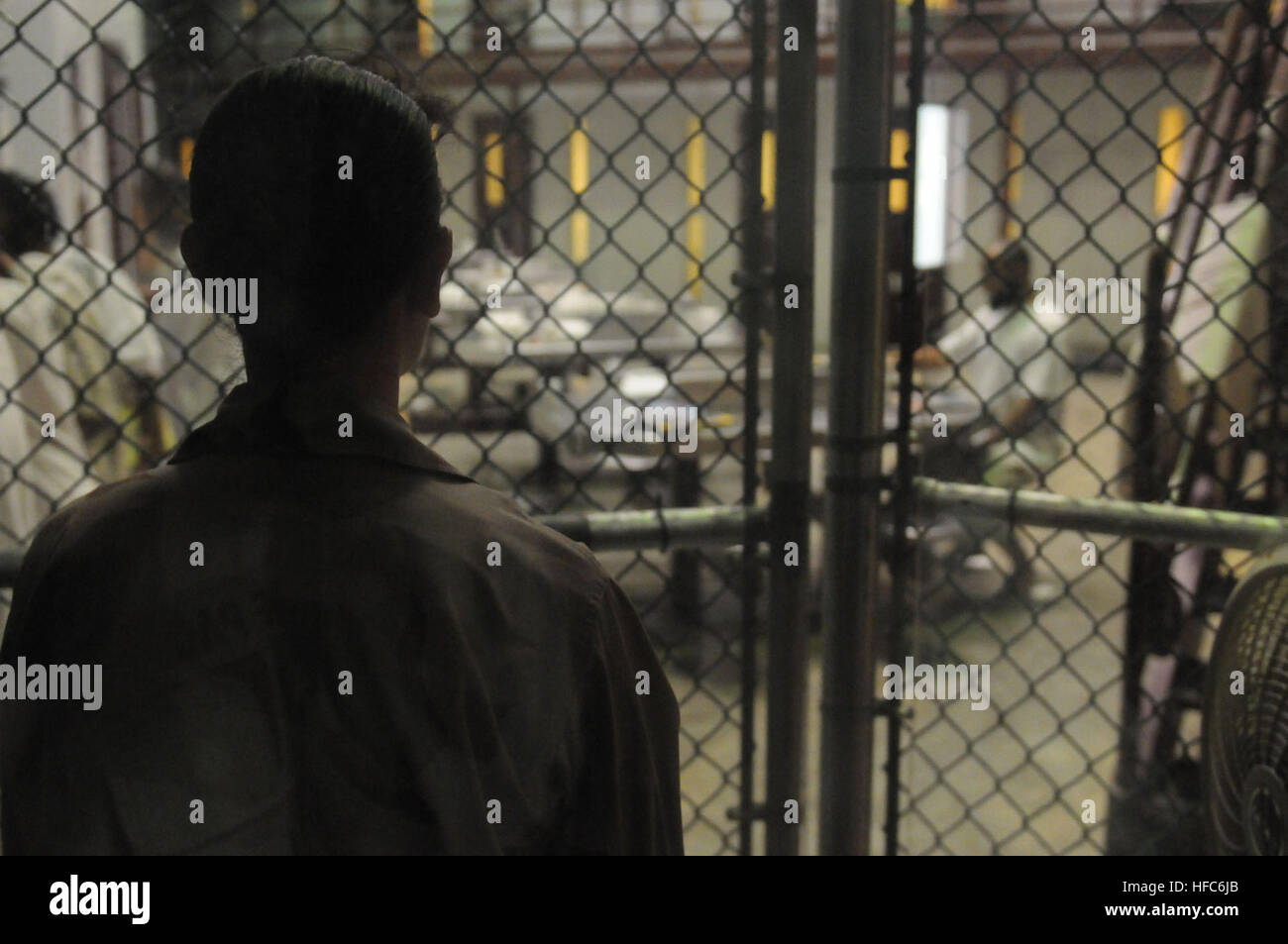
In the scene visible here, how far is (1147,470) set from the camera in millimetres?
2537

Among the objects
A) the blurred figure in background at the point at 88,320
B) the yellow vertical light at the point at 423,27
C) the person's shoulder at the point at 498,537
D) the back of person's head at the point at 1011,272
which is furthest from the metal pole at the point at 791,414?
the back of person's head at the point at 1011,272

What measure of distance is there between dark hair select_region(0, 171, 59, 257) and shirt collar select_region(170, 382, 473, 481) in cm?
197

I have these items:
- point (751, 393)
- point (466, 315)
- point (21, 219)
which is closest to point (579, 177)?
point (466, 315)

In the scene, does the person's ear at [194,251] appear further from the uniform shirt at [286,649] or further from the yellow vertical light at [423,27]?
the yellow vertical light at [423,27]

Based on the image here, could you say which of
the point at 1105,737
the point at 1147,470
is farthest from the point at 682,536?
the point at 1105,737

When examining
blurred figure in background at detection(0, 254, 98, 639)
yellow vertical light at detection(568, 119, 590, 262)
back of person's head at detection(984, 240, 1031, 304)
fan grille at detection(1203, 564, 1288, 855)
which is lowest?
fan grille at detection(1203, 564, 1288, 855)

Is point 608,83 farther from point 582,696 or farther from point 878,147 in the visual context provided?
point 582,696

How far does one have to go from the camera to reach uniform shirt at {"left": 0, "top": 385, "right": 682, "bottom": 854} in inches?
34.1

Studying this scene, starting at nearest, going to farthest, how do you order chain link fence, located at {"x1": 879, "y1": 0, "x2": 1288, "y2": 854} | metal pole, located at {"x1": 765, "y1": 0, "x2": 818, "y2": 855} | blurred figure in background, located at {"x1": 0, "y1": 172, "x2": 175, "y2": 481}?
1. metal pole, located at {"x1": 765, "y1": 0, "x2": 818, "y2": 855}
2. chain link fence, located at {"x1": 879, "y1": 0, "x2": 1288, "y2": 854}
3. blurred figure in background, located at {"x1": 0, "y1": 172, "x2": 175, "y2": 481}

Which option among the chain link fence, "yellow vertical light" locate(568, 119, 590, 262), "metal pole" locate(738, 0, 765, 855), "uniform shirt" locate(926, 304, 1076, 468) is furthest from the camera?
"yellow vertical light" locate(568, 119, 590, 262)

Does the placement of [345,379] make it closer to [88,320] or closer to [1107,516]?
[1107,516]

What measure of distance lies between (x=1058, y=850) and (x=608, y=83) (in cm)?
207

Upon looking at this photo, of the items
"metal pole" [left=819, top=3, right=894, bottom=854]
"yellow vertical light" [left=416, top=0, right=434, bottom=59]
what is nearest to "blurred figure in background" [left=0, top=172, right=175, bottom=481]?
"yellow vertical light" [left=416, top=0, right=434, bottom=59]

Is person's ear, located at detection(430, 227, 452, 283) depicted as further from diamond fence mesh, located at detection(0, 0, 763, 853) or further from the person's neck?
diamond fence mesh, located at detection(0, 0, 763, 853)
